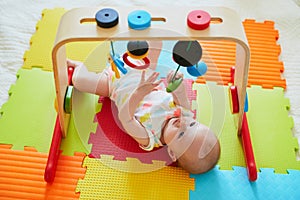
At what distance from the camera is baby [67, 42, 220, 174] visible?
3.37 feet

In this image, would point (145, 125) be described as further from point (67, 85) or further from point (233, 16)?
point (233, 16)

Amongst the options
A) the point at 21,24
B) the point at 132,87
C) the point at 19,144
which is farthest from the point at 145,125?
the point at 21,24

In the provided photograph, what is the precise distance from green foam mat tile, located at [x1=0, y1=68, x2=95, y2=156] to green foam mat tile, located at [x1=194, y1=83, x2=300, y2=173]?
0.37 m

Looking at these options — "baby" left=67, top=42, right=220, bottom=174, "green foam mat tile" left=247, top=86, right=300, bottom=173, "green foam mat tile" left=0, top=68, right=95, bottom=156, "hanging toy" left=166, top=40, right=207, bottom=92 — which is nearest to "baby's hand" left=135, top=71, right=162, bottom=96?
"baby" left=67, top=42, right=220, bottom=174

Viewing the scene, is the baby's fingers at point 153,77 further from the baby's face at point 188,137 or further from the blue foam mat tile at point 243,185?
the blue foam mat tile at point 243,185

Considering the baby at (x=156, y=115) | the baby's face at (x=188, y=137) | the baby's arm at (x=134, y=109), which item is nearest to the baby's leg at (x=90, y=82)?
the baby at (x=156, y=115)

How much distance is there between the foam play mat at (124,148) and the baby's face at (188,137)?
0.21 feet

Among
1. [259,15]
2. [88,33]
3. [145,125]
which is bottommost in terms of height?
[145,125]

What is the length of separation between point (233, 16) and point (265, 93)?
39 cm

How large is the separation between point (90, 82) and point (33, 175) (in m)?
0.31

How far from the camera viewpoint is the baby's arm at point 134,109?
1042 millimetres

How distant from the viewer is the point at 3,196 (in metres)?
1.00

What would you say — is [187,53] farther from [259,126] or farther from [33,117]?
[33,117]

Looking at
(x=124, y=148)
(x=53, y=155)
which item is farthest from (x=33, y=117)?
(x=124, y=148)
